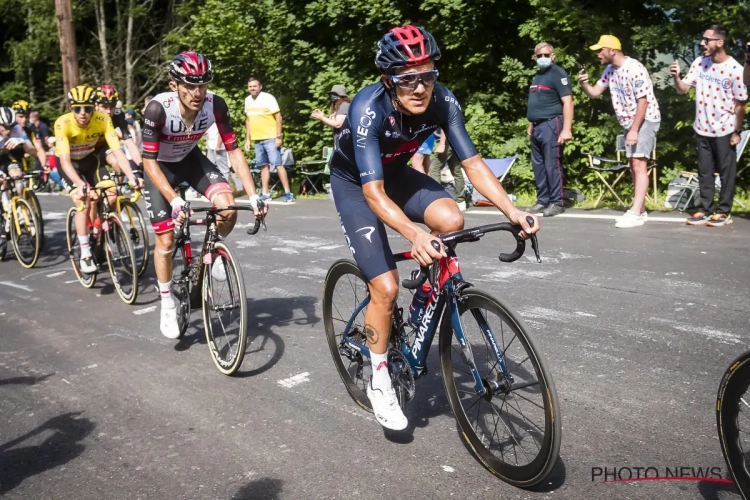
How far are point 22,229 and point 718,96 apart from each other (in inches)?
359

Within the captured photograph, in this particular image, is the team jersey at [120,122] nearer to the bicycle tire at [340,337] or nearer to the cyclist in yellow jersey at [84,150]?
the cyclist in yellow jersey at [84,150]

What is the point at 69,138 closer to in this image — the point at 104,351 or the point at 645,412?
the point at 104,351

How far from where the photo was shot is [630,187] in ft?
40.7

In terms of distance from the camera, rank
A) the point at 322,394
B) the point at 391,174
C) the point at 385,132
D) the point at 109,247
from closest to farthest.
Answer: the point at 385,132, the point at 391,174, the point at 322,394, the point at 109,247

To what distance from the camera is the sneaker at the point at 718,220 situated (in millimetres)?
9039

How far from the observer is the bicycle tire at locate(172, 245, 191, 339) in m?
5.98

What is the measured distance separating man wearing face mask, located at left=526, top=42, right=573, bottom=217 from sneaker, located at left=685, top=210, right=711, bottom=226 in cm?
213

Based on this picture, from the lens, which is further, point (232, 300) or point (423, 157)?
point (423, 157)

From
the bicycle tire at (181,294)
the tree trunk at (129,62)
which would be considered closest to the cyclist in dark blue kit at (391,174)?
the bicycle tire at (181,294)

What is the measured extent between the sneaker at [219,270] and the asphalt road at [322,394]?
0.65m

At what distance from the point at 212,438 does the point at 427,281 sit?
1.47m

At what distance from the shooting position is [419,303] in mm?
3957

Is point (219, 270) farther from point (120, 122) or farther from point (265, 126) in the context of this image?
point (265, 126)

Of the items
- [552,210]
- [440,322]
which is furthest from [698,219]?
[440,322]
